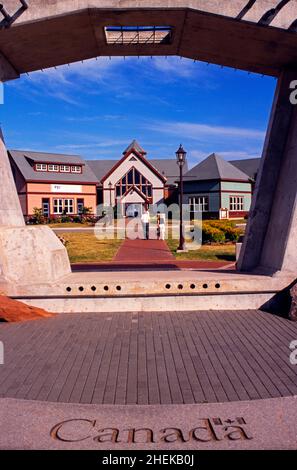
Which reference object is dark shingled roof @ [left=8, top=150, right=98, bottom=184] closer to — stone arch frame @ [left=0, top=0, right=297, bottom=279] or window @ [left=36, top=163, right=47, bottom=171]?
window @ [left=36, top=163, right=47, bottom=171]

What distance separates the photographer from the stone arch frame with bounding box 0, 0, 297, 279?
373 inches

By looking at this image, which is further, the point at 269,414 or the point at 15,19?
the point at 15,19

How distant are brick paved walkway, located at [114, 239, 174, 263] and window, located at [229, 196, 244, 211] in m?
23.5

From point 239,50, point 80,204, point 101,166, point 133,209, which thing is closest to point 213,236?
point 239,50

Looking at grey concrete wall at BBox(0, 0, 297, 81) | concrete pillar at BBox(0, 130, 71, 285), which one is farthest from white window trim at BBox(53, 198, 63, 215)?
concrete pillar at BBox(0, 130, 71, 285)

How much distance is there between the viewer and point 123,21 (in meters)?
9.99

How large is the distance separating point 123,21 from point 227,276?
6458 millimetres

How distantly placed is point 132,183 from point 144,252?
3241 centimetres

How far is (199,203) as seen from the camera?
49.8 meters

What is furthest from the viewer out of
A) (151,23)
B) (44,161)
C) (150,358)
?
(44,161)

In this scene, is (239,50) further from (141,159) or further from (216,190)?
(141,159)
